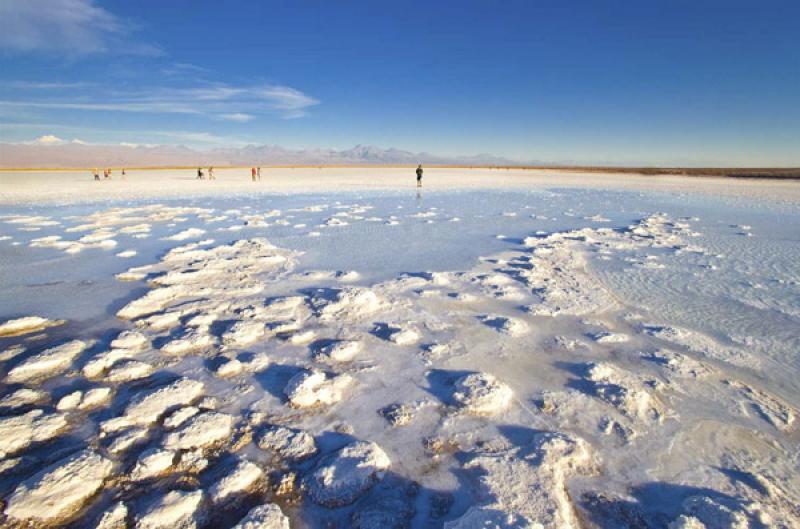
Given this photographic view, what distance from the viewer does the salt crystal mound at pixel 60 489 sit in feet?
5.65

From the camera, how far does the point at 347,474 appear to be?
1.94 meters

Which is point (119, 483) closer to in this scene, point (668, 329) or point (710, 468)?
point (710, 468)

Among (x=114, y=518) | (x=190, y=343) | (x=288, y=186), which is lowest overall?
(x=114, y=518)

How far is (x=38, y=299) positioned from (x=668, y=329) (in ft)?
21.7

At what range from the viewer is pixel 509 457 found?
208cm

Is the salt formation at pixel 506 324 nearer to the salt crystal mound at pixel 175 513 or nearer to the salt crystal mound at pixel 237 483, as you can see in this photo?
the salt crystal mound at pixel 237 483

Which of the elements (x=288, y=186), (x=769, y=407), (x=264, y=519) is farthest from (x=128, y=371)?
(x=288, y=186)

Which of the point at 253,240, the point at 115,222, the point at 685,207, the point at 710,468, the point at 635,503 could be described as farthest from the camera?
the point at 685,207

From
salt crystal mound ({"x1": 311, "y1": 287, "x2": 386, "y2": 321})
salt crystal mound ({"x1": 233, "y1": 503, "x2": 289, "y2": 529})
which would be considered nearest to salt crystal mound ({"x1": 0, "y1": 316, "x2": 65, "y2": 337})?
salt crystal mound ({"x1": 311, "y1": 287, "x2": 386, "y2": 321})

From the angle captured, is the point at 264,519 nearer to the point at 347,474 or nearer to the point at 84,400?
the point at 347,474

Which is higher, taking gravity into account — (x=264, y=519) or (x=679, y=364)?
(x=679, y=364)

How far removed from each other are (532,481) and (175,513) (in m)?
1.66

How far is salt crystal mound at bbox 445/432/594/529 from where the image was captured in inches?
64.7

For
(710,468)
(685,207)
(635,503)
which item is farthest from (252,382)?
(685,207)
